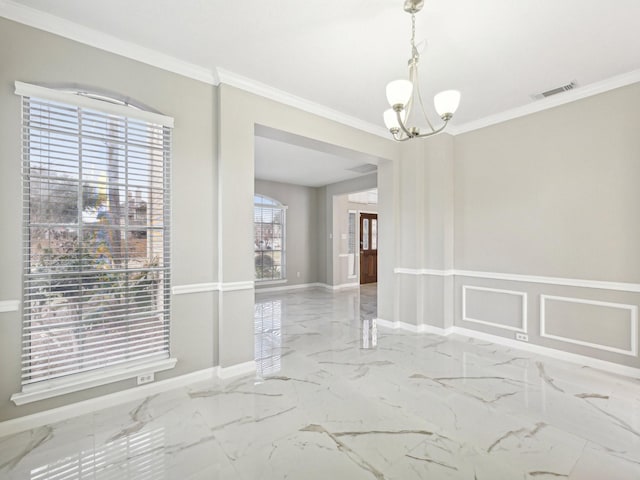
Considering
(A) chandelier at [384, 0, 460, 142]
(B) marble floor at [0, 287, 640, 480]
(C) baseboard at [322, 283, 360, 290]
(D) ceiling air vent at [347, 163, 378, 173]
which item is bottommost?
(B) marble floor at [0, 287, 640, 480]

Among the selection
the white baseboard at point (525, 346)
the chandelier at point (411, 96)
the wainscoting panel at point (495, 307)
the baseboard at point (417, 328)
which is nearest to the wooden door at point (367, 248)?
the white baseboard at point (525, 346)

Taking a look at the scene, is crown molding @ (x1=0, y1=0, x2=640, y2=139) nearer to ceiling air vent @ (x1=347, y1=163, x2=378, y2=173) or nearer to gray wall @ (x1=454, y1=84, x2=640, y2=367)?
gray wall @ (x1=454, y1=84, x2=640, y2=367)

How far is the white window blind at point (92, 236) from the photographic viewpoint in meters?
2.12

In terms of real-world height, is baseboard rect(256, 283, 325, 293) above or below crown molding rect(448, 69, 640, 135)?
below

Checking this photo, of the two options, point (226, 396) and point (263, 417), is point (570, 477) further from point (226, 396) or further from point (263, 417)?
point (226, 396)

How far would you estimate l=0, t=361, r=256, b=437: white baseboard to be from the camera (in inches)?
81.6

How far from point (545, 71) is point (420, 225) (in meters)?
2.12

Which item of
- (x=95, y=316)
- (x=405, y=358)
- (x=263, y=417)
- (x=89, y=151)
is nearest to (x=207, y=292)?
(x=95, y=316)

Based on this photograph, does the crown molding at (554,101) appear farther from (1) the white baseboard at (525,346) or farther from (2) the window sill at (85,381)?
(2) the window sill at (85,381)

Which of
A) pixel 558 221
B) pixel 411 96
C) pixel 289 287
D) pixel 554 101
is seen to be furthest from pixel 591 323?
pixel 289 287

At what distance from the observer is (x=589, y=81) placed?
296 cm

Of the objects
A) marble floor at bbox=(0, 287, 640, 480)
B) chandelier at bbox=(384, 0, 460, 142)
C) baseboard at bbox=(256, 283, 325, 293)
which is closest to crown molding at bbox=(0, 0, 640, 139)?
chandelier at bbox=(384, 0, 460, 142)

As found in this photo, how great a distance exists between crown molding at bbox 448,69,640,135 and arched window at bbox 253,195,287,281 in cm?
467

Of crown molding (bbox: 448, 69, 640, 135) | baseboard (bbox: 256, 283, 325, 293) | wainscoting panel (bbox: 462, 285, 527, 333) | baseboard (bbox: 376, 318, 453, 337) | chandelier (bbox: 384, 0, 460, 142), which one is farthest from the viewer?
baseboard (bbox: 256, 283, 325, 293)
